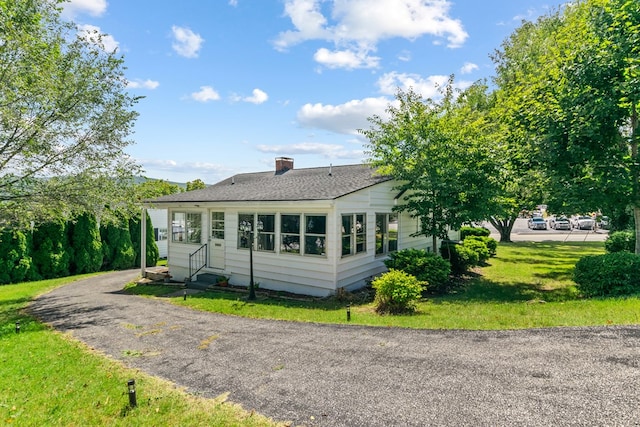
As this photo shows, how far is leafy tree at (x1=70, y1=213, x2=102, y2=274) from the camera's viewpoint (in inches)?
707

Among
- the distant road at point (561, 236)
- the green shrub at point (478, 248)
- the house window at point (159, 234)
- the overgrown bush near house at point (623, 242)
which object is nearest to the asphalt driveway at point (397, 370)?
the green shrub at point (478, 248)

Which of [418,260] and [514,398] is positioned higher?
A: [418,260]

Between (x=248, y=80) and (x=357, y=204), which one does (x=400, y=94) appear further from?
(x=248, y=80)

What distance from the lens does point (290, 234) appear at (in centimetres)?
1169

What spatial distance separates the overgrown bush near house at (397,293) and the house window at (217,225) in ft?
24.0

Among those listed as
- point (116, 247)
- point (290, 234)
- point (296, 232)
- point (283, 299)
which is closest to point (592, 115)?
point (296, 232)

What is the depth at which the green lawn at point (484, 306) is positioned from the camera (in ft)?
23.1

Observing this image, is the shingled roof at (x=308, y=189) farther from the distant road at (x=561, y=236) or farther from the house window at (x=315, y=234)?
the distant road at (x=561, y=236)

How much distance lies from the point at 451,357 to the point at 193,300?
820 centimetres

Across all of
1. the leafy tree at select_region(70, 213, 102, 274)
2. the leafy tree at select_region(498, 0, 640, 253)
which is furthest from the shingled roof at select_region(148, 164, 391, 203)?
the leafy tree at select_region(70, 213, 102, 274)

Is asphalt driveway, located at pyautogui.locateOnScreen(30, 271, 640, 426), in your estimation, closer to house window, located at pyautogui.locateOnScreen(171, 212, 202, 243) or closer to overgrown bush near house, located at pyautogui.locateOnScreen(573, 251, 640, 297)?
overgrown bush near house, located at pyautogui.locateOnScreen(573, 251, 640, 297)

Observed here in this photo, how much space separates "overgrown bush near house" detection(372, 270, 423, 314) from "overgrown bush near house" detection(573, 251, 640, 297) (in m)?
5.18

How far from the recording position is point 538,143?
11.0 metres

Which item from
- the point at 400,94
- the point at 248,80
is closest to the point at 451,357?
the point at 400,94
